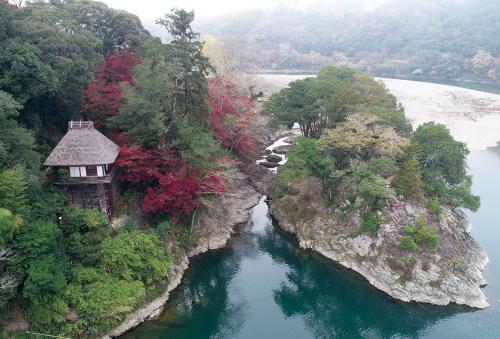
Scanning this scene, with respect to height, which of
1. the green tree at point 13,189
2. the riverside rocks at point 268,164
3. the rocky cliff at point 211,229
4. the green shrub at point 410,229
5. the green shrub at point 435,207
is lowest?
the rocky cliff at point 211,229

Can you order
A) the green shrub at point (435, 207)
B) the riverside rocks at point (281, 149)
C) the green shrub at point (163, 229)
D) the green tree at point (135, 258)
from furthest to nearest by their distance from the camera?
1. the riverside rocks at point (281, 149)
2. the green shrub at point (435, 207)
3. the green shrub at point (163, 229)
4. the green tree at point (135, 258)

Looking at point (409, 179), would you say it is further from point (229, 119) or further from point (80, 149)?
point (80, 149)

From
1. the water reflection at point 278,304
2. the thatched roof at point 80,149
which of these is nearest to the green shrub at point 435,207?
the water reflection at point 278,304

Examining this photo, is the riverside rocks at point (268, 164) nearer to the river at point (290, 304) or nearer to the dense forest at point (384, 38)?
the river at point (290, 304)

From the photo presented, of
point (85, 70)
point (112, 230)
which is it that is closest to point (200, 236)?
point (112, 230)

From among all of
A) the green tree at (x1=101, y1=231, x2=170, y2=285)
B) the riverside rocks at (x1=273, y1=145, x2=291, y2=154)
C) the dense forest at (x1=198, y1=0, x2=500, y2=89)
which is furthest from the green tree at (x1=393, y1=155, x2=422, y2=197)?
the dense forest at (x1=198, y1=0, x2=500, y2=89)

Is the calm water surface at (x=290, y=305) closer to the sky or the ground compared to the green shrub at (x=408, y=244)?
closer to the ground

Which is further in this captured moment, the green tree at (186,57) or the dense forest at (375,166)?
the dense forest at (375,166)
